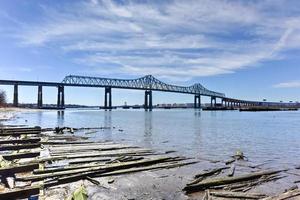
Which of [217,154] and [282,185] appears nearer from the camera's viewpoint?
[282,185]

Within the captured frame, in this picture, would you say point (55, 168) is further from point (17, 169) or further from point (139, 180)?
point (139, 180)

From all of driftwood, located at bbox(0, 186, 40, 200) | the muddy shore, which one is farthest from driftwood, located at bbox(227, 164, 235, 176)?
driftwood, located at bbox(0, 186, 40, 200)

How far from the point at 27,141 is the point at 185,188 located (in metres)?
19.0

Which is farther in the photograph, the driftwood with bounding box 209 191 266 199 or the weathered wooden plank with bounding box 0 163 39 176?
the weathered wooden plank with bounding box 0 163 39 176

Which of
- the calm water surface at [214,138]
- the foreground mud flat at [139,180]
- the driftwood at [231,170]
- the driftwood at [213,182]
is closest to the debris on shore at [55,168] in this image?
the foreground mud flat at [139,180]

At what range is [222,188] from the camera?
14438 millimetres

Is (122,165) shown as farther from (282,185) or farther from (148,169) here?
(282,185)

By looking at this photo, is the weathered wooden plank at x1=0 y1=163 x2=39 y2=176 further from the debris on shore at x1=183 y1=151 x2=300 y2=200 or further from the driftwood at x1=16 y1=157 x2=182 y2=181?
the debris on shore at x1=183 y1=151 x2=300 y2=200

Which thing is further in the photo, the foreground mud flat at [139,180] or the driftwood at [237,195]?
the foreground mud flat at [139,180]

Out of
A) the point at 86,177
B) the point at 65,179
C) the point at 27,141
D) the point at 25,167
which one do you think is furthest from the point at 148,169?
the point at 27,141

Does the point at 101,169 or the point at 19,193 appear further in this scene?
the point at 101,169

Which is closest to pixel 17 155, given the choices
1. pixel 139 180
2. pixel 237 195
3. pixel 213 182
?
pixel 139 180

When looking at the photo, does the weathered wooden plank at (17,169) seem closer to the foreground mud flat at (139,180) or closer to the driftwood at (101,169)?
the foreground mud flat at (139,180)

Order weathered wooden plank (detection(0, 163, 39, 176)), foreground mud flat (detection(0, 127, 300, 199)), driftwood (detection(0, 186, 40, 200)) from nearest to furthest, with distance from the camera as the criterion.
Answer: driftwood (detection(0, 186, 40, 200))
foreground mud flat (detection(0, 127, 300, 199))
weathered wooden plank (detection(0, 163, 39, 176))
